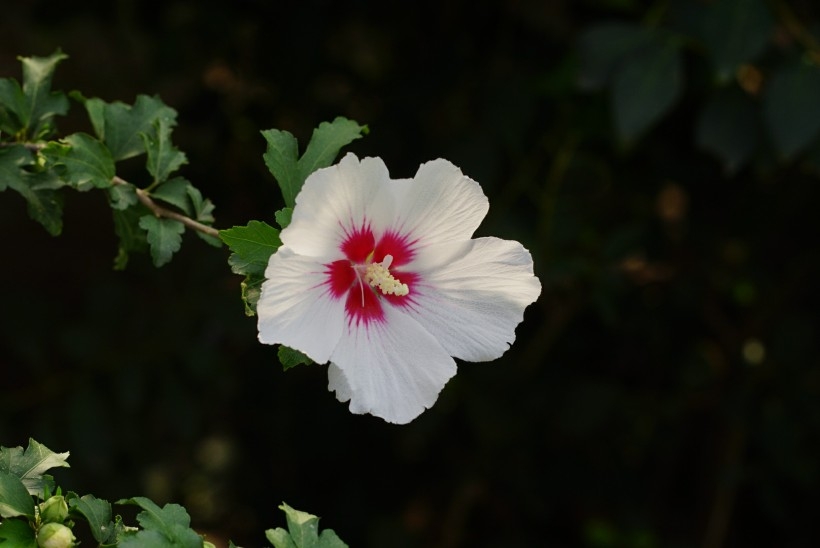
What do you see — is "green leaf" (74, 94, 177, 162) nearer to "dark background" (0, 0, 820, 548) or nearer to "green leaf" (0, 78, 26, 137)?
"green leaf" (0, 78, 26, 137)

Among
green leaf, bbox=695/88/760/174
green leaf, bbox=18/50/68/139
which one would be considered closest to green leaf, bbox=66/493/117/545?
green leaf, bbox=18/50/68/139

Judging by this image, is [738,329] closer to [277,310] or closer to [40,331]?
[40,331]

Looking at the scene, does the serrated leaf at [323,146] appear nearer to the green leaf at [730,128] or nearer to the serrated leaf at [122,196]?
the serrated leaf at [122,196]

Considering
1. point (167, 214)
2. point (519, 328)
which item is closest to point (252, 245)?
point (167, 214)

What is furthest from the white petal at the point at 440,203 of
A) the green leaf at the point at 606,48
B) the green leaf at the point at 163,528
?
the green leaf at the point at 606,48

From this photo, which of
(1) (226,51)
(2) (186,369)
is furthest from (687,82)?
(2) (186,369)

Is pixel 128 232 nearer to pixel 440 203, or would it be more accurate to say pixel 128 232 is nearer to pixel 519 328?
pixel 440 203
